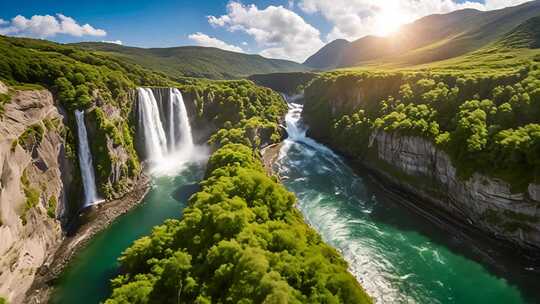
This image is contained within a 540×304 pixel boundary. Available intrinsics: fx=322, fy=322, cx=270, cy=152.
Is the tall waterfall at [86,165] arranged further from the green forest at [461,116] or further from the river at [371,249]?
the green forest at [461,116]

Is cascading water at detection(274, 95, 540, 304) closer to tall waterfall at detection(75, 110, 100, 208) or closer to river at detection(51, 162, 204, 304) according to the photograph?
river at detection(51, 162, 204, 304)

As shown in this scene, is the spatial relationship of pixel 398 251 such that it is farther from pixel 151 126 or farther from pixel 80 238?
pixel 151 126

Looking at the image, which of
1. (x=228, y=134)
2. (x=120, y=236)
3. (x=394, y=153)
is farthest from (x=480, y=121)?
(x=120, y=236)

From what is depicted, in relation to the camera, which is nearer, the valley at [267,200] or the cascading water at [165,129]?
the valley at [267,200]

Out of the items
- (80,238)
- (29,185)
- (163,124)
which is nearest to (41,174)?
(29,185)

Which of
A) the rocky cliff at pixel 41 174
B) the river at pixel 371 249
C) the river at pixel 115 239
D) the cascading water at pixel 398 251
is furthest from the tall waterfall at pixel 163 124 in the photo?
the cascading water at pixel 398 251

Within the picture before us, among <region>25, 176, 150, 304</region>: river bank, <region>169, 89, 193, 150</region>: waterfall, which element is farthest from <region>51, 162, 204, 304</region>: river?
<region>169, 89, 193, 150</region>: waterfall
